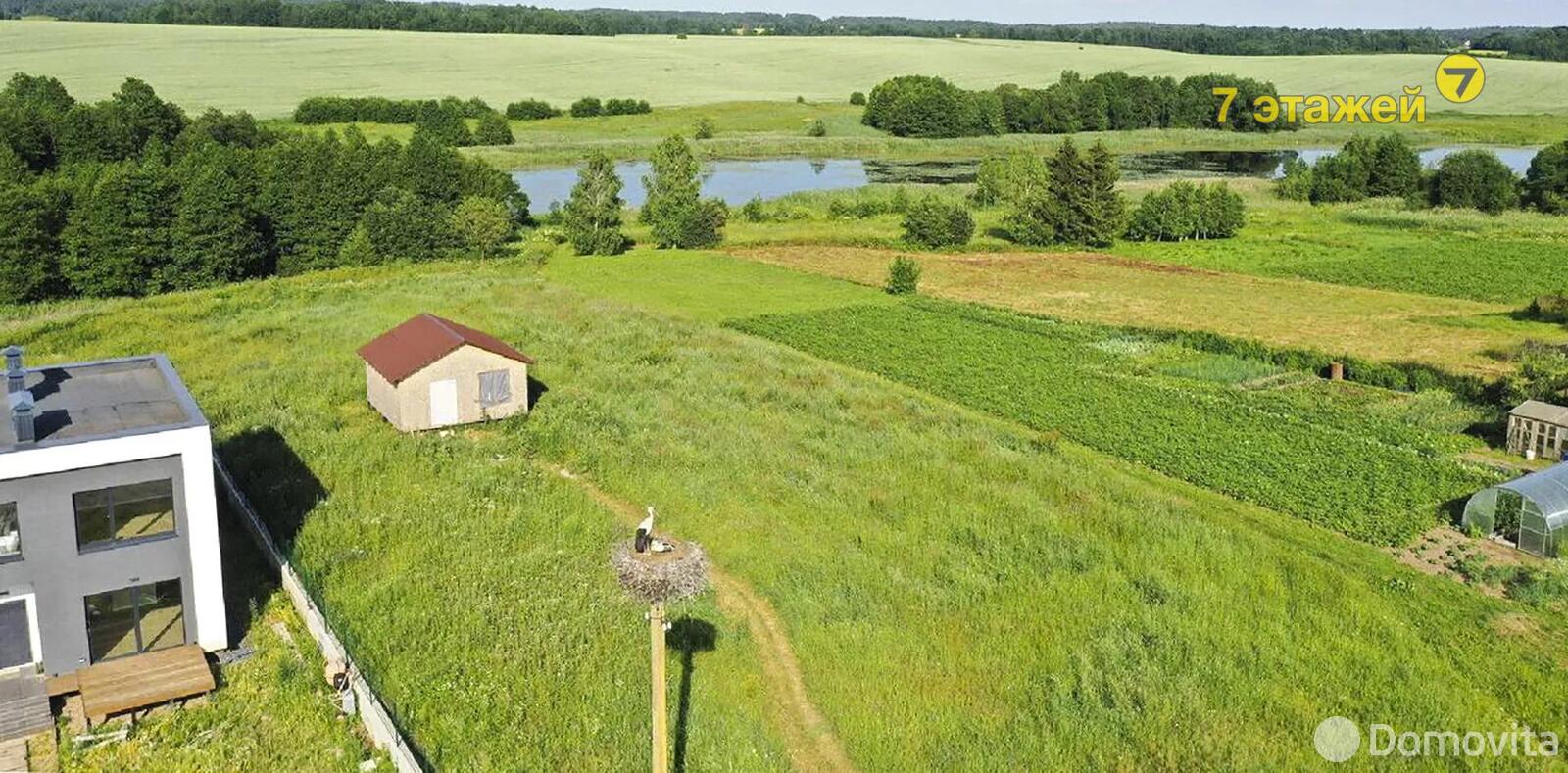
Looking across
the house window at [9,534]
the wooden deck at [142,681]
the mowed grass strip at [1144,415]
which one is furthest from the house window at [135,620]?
the mowed grass strip at [1144,415]

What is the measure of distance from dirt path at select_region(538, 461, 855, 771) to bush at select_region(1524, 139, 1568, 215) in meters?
69.0

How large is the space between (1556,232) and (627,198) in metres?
53.7

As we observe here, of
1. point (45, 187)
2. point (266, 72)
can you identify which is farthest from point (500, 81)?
point (45, 187)

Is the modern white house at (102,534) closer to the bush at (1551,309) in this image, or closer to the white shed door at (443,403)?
the white shed door at (443,403)

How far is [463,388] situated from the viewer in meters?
27.0

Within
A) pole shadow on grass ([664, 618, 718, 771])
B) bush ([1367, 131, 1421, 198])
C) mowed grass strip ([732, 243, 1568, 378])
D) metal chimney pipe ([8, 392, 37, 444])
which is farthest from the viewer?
bush ([1367, 131, 1421, 198])

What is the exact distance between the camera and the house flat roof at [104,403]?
15.3 metres

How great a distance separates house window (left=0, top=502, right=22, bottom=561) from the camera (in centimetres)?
1452

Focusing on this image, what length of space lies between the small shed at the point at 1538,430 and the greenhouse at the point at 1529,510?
4.30 m

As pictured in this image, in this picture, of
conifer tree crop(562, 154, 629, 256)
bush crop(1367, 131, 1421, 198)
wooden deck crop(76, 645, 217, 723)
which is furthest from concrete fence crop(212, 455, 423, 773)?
bush crop(1367, 131, 1421, 198)

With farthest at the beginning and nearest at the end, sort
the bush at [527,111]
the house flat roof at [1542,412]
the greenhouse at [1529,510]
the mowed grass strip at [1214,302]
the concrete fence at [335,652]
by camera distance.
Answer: the bush at [527,111]
the mowed grass strip at [1214,302]
the house flat roof at [1542,412]
the greenhouse at [1529,510]
the concrete fence at [335,652]

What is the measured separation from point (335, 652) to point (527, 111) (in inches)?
3717

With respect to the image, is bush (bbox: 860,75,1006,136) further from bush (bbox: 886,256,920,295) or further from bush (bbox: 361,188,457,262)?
bush (bbox: 886,256,920,295)

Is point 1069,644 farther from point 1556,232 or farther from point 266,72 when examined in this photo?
point 266,72
